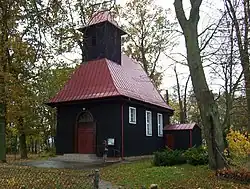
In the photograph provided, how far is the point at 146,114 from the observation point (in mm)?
Answer: 25797

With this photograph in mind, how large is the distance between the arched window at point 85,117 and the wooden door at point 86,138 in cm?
26

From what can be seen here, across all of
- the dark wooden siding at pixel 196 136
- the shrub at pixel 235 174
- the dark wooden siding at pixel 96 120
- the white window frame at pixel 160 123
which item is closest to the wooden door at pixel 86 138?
the dark wooden siding at pixel 96 120

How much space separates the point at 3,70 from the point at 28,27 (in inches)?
536

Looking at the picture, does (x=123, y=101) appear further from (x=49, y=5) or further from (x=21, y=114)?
(x=49, y=5)

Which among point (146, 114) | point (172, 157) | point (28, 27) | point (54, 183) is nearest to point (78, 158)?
point (146, 114)

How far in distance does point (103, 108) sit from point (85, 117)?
5.78 feet

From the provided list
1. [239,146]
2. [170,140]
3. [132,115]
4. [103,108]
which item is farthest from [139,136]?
[239,146]

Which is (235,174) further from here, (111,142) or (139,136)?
(139,136)

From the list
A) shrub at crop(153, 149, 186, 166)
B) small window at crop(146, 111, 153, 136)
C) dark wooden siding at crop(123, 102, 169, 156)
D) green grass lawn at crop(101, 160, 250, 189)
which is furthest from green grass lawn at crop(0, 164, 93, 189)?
small window at crop(146, 111, 153, 136)

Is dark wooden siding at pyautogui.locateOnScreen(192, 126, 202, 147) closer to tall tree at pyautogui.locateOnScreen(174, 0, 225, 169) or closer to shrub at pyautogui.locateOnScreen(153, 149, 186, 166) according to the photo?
shrub at pyautogui.locateOnScreen(153, 149, 186, 166)

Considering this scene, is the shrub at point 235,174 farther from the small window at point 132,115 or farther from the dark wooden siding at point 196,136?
the dark wooden siding at point 196,136

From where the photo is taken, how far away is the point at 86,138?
2273 centimetres

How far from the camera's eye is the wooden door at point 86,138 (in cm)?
2241

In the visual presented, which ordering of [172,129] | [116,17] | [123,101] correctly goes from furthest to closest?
[172,129] → [123,101] → [116,17]
